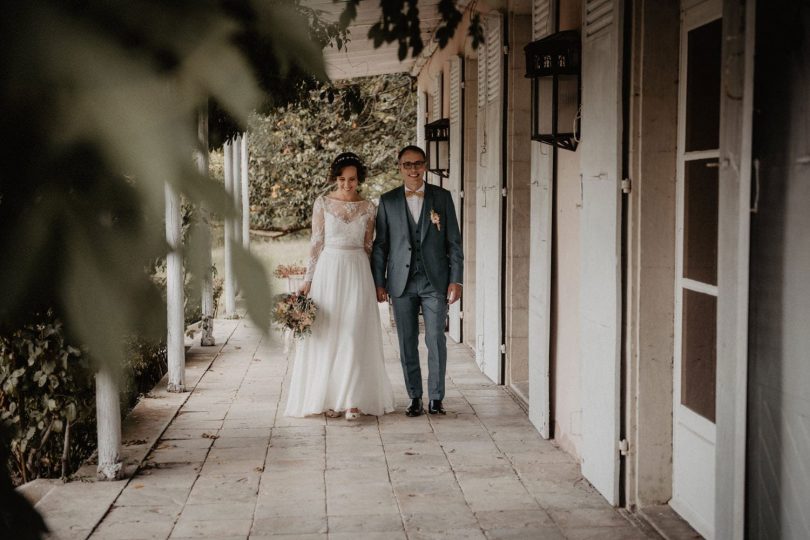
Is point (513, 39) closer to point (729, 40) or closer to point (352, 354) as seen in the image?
point (352, 354)

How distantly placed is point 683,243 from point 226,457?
108 inches

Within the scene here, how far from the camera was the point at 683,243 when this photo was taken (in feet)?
13.4

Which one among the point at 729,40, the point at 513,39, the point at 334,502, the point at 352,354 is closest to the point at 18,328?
the point at 729,40

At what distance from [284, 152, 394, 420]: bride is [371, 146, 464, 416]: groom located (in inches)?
7.3

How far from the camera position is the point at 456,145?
31.6 ft

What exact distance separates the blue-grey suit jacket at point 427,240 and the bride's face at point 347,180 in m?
0.28

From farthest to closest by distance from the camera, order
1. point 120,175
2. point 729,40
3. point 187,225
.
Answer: point 729,40
point 187,225
point 120,175

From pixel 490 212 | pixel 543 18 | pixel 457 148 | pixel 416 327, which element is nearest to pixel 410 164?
pixel 416 327

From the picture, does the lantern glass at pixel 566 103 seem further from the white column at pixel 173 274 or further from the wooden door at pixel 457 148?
the white column at pixel 173 274

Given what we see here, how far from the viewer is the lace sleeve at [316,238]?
6457mm

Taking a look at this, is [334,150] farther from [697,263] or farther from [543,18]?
[697,263]

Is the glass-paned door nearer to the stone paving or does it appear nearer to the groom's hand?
the stone paving

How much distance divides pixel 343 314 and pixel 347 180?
2.86ft

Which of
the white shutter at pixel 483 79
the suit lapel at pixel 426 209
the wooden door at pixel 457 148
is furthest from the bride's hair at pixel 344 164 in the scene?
the wooden door at pixel 457 148
